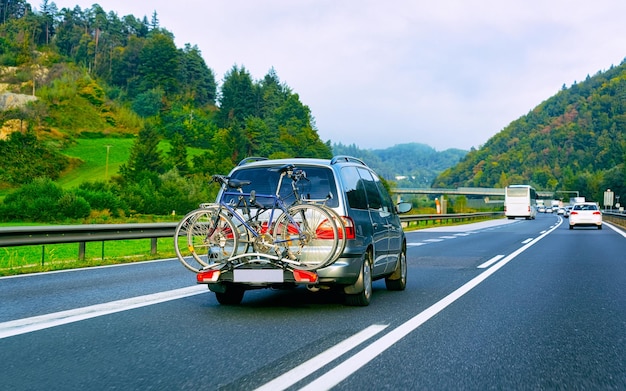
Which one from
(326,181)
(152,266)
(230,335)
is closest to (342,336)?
(230,335)

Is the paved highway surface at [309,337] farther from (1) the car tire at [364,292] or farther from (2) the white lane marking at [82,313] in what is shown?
(1) the car tire at [364,292]

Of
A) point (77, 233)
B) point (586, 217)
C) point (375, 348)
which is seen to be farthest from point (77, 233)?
point (586, 217)

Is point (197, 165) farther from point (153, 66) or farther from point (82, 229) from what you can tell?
point (82, 229)

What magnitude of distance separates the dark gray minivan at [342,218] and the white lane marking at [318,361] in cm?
114

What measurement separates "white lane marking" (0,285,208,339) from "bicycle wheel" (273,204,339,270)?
2049 millimetres

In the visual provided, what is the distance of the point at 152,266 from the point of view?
14852mm

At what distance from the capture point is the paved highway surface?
197 inches

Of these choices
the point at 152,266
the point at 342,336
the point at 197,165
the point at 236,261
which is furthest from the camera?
the point at 197,165

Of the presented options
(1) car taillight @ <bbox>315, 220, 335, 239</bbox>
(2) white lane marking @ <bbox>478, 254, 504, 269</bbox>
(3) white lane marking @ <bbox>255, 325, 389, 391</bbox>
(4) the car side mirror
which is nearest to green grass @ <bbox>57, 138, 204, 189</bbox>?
(2) white lane marking @ <bbox>478, 254, 504, 269</bbox>

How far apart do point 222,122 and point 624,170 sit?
84363mm

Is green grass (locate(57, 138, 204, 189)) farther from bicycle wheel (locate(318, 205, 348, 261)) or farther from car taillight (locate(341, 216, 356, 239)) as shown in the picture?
bicycle wheel (locate(318, 205, 348, 261))

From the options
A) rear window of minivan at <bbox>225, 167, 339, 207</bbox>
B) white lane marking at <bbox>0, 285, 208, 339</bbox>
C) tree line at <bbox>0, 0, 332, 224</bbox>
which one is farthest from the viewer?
tree line at <bbox>0, 0, 332, 224</bbox>

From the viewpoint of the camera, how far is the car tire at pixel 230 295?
29.0 feet

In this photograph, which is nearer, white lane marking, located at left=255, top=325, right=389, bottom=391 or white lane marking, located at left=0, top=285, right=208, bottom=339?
white lane marking, located at left=255, top=325, right=389, bottom=391
